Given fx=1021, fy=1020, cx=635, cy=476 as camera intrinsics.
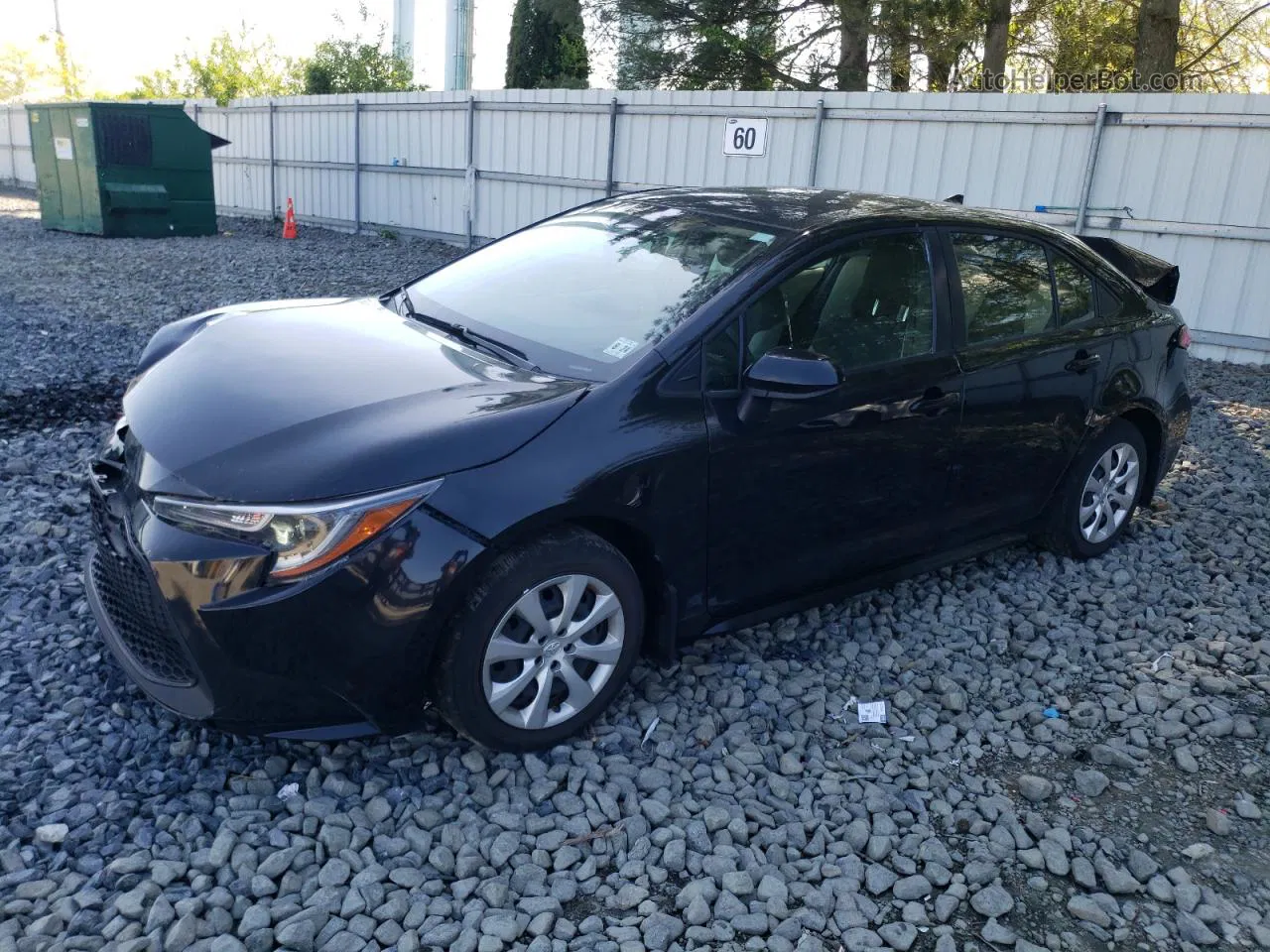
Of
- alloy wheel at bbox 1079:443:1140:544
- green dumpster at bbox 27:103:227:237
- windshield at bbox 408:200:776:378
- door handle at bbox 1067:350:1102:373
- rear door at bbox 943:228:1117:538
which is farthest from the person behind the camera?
green dumpster at bbox 27:103:227:237

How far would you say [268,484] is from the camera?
2.63 m

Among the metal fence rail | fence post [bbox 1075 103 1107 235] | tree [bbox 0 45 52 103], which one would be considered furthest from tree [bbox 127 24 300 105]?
tree [bbox 0 45 52 103]

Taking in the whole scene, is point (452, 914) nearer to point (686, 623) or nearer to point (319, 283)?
point (686, 623)

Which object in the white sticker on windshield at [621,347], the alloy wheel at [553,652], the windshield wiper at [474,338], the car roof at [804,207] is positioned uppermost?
the car roof at [804,207]

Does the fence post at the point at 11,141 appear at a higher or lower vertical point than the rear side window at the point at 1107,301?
lower

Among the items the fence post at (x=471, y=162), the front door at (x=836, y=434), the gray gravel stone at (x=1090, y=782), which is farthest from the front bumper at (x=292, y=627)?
the fence post at (x=471, y=162)

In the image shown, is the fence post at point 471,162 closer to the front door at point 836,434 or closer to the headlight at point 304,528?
the front door at point 836,434

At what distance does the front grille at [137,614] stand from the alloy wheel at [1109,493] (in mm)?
3852

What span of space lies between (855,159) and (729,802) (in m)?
9.79

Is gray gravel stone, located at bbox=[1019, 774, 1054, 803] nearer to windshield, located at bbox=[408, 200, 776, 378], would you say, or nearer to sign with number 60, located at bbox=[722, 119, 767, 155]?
windshield, located at bbox=[408, 200, 776, 378]

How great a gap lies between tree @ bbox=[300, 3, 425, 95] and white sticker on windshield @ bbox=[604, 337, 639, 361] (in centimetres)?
2451

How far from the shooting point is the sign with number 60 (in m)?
12.2

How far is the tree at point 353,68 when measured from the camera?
25109 mm

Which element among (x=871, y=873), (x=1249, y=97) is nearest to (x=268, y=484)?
(x=871, y=873)
